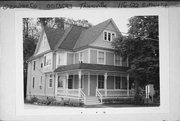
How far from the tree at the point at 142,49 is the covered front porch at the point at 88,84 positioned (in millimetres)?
404

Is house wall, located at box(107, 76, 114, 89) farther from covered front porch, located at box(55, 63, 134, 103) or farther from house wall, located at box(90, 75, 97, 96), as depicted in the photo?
house wall, located at box(90, 75, 97, 96)

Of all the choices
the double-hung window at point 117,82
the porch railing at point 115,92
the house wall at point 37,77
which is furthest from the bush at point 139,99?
the house wall at point 37,77

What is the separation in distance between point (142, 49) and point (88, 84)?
139cm

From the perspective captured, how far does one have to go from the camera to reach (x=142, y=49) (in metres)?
5.53

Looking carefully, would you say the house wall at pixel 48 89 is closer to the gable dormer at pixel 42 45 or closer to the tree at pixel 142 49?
the gable dormer at pixel 42 45

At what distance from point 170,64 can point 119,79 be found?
1.13 metres

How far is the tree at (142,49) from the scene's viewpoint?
214 inches

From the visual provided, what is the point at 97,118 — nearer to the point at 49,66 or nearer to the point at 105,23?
the point at 49,66

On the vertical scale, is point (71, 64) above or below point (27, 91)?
above

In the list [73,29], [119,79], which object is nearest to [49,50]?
[73,29]

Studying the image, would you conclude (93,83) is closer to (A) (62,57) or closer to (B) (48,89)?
(A) (62,57)

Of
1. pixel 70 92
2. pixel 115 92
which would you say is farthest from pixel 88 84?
pixel 115 92

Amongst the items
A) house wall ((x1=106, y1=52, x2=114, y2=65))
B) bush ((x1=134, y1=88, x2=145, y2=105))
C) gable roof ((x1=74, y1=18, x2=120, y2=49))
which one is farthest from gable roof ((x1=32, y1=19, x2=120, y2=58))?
bush ((x1=134, y1=88, x2=145, y2=105))

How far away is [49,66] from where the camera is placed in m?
5.37
